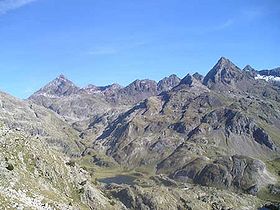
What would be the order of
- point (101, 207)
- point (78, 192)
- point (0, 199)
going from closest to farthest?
1. point (0, 199)
2. point (78, 192)
3. point (101, 207)

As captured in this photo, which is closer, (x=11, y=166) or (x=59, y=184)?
(x=11, y=166)

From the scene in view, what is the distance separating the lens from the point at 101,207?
144 meters

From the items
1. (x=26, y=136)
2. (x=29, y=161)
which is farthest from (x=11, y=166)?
(x=26, y=136)

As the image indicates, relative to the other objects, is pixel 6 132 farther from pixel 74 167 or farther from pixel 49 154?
pixel 74 167

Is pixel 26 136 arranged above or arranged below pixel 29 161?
above

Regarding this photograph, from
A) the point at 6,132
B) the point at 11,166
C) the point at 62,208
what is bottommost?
the point at 62,208

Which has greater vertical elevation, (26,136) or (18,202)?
(26,136)

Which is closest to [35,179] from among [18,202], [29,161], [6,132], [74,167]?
[29,161]

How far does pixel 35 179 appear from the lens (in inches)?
4304

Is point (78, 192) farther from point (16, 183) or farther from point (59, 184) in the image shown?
point (16, 183)

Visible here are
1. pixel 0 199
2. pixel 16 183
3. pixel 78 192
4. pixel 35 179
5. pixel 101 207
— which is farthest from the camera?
pixel 101 207

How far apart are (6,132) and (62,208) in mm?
30700

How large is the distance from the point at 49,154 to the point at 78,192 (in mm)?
15797

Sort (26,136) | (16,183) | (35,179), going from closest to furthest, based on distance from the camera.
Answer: (16,183), (35,179), (26,136)
